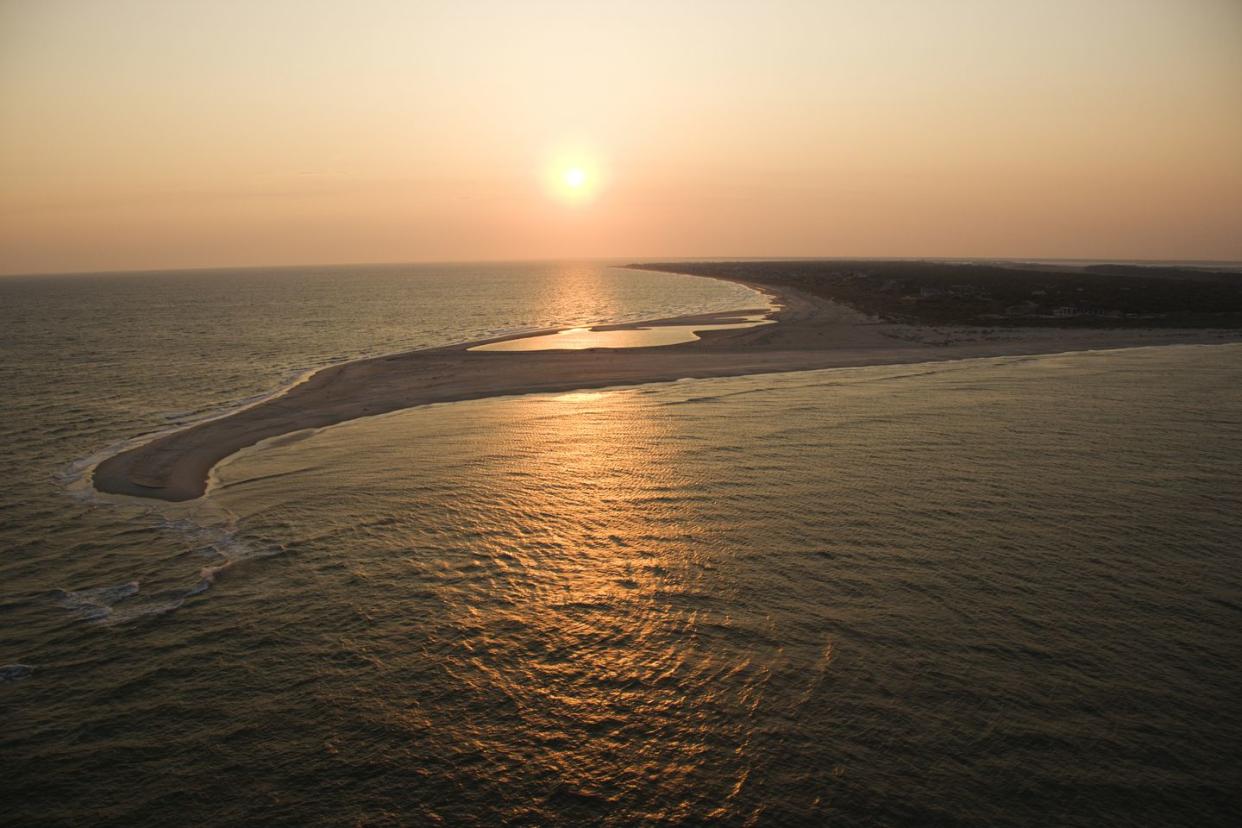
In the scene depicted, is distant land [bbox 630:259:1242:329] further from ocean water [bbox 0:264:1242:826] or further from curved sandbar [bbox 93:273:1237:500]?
ocean water [bbox 0:264:1242:826]

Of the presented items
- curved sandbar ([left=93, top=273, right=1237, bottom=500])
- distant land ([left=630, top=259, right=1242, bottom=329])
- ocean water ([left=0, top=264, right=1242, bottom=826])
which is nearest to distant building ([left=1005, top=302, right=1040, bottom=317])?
distant land ([left=630, top=259, right=1242, bottom=329])

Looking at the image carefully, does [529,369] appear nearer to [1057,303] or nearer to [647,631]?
[647,631]

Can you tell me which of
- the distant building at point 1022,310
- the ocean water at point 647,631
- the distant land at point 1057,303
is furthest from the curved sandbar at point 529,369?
the distant building at point 1022,310

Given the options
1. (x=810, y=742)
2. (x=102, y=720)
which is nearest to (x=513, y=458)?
(x=102, y=720)

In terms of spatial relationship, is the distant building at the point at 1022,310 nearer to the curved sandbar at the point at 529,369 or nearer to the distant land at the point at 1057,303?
the distant land at the point at 1057,303

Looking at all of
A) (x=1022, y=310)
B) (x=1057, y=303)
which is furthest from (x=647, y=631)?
(x=1057, y=303)

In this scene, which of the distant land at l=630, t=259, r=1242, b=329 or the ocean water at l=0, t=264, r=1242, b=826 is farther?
the distant land at l=630, t=259, r=1242, b=329

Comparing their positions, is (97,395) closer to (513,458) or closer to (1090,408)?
(513,458)
